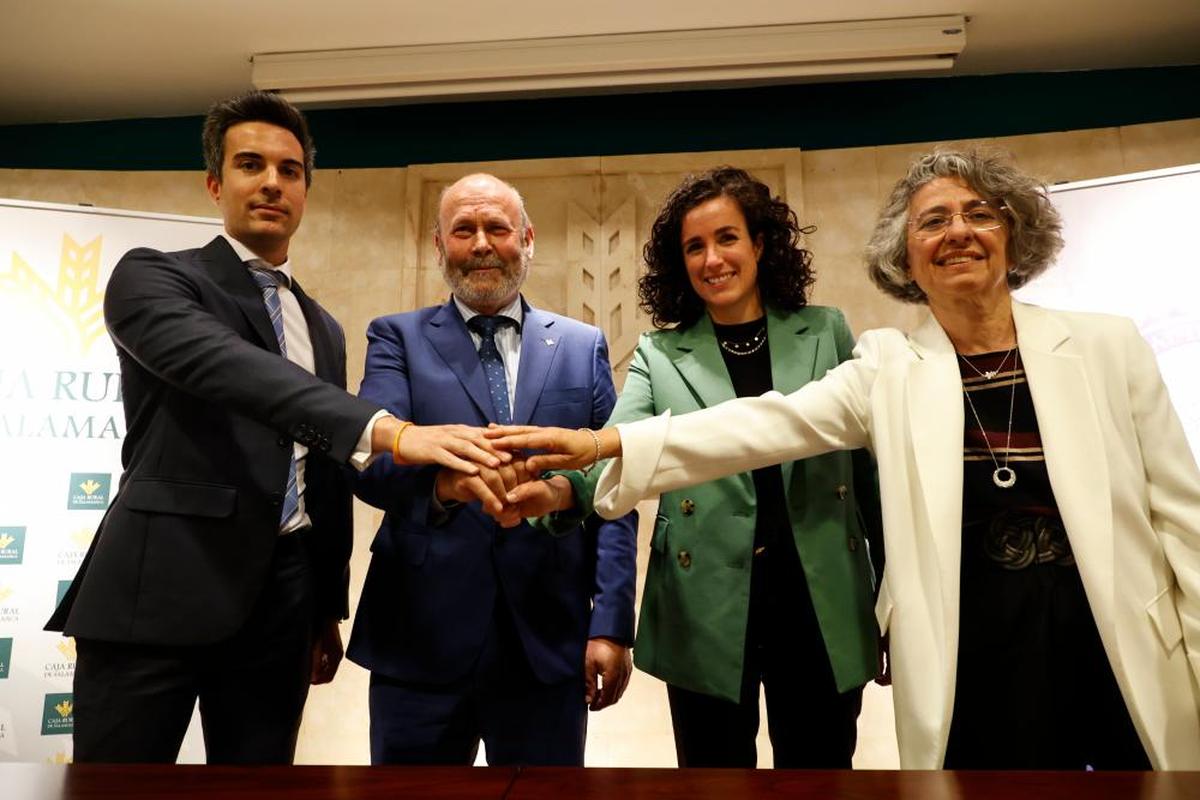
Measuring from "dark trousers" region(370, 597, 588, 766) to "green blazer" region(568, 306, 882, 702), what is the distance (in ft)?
0.71

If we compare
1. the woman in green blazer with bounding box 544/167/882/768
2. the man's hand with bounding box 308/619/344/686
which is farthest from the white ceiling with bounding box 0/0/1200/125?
the man's hand with bounding box 308/619/344/686

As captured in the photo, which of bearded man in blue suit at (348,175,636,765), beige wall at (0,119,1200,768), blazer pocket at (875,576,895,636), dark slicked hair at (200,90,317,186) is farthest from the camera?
beige wall at (0,119,1200,768)

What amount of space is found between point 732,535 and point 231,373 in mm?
969

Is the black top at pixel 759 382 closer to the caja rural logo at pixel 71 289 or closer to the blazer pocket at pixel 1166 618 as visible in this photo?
the blazer pocket at pixel 1166 618

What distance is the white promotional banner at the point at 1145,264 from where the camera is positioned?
2.81 m

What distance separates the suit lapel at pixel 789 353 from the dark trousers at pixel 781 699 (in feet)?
0.65

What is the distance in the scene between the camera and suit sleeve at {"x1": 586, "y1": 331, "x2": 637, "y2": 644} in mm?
1662

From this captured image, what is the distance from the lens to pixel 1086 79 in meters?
3.69

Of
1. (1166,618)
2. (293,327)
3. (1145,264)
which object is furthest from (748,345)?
(1145,264)

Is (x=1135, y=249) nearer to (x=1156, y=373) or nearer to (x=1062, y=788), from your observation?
(x=1156, y=373)

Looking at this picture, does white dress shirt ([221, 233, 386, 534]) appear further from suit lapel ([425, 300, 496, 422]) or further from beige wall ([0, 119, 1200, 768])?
beige wall ([0, 119, 1200, 768])

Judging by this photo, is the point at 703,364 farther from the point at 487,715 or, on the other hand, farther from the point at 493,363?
the point at 487,715

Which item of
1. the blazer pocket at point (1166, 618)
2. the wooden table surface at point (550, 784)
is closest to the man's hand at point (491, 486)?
the wooden table surface at point (550, 784)

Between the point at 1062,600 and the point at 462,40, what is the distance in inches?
124
